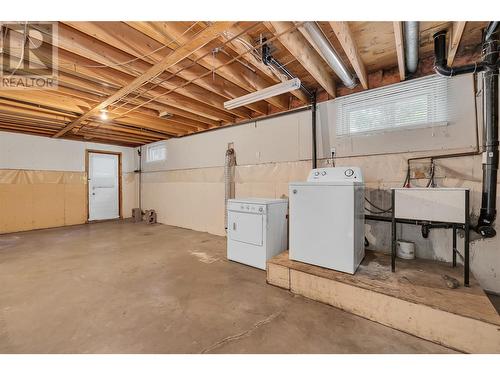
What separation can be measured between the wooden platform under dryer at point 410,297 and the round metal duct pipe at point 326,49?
7.30ft

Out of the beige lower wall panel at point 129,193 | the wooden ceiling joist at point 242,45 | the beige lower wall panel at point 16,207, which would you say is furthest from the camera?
the beige lower wall panel at point 129,193

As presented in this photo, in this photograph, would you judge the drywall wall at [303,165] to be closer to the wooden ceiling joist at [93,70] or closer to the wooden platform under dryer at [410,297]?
the wooden platform under dryer at [410,297]

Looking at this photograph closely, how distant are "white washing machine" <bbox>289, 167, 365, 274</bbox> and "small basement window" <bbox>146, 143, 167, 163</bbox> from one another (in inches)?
205

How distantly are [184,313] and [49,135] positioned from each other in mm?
6675

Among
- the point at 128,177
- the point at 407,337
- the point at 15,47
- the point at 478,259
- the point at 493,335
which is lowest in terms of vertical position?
the point at 407,337

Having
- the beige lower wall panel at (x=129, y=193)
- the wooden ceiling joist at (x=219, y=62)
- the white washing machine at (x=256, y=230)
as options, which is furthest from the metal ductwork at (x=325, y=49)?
the beige lower wall panel at (x=129, y=193)

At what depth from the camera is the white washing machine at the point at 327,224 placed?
6.97 feet

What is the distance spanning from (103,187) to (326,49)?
741 centimetres

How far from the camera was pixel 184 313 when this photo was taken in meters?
1.95

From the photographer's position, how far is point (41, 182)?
5809 millimetres

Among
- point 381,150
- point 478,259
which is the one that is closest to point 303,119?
point 381,150

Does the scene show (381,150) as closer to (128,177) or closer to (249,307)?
(249,307)

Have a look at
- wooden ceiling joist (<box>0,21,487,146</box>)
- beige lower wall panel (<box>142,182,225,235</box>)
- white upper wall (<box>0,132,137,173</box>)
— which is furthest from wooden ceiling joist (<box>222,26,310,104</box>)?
white upper wall (<box>0,132,137,173</box>)
